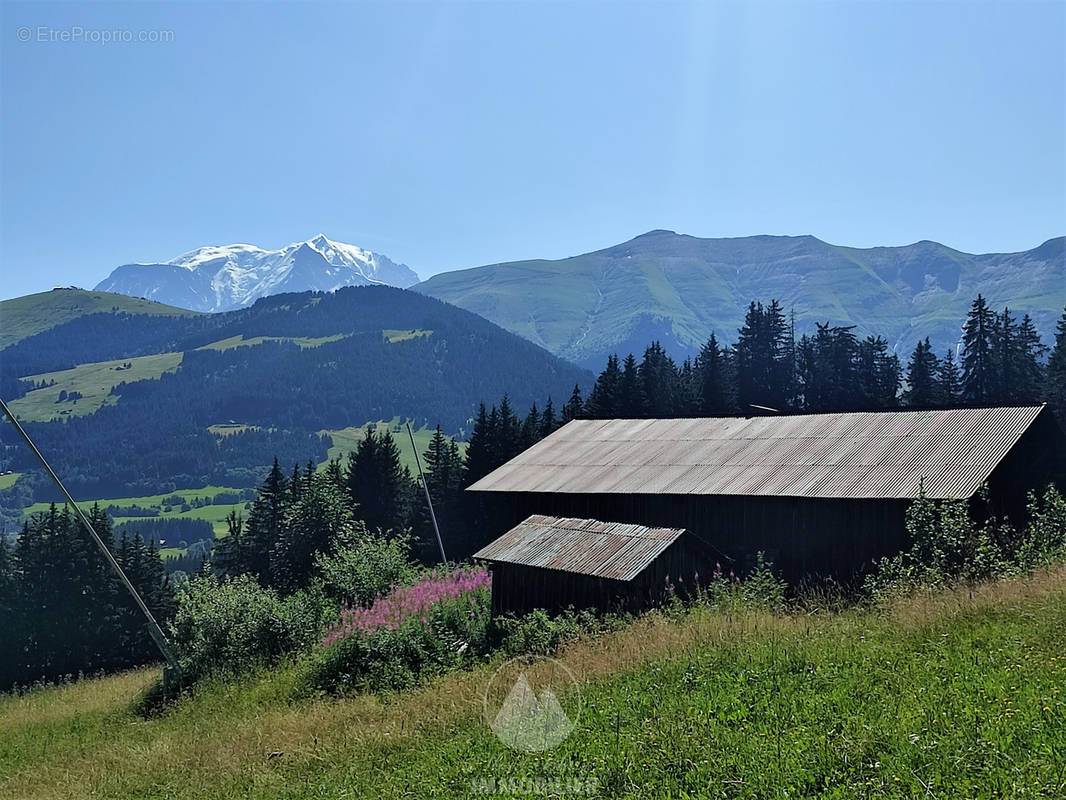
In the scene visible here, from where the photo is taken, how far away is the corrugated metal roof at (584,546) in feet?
56.9

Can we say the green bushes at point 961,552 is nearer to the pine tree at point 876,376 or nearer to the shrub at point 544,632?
the shrub at point 544,632

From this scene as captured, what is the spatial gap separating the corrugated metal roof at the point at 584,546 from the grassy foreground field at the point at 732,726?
8.60 ft

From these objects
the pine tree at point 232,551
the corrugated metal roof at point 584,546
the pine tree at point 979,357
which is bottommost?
the pine tree at point 232,551

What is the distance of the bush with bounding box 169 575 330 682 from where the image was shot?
21266 mm

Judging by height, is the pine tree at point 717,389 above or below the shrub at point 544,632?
above

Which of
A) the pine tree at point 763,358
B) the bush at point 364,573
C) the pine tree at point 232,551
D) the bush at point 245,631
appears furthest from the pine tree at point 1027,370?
the pine tree at point 232,551

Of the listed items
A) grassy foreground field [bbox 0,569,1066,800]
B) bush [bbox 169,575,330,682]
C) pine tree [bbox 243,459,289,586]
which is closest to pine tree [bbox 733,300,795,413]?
pine tree [bbox 243,459,289,586]

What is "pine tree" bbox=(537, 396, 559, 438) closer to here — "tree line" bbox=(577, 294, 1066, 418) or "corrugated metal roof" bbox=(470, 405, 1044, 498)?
"tree line" bbox=(577, 294, 1066, 418)

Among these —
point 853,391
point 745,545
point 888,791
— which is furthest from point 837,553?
point 853,391

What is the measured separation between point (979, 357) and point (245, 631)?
70.0m

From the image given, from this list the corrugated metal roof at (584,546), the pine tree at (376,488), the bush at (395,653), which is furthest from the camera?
the pine tree at (376,488)

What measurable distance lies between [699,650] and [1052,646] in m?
4.16

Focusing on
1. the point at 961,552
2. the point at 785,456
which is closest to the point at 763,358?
the point at 785,456

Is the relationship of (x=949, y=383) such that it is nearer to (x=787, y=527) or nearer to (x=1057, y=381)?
(x=1057, y=381)
